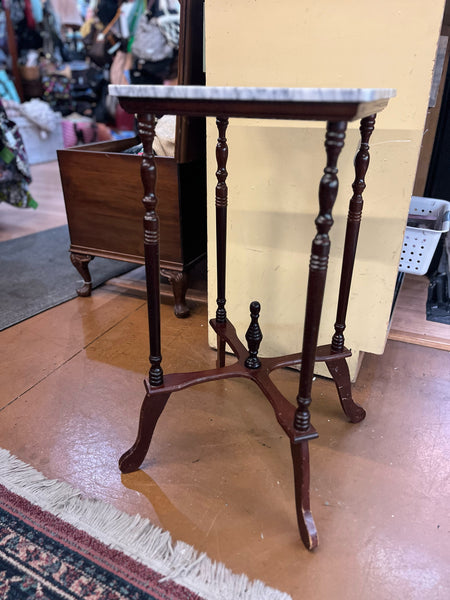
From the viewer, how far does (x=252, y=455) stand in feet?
3.61

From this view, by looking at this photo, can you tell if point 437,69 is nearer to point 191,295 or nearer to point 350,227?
point 350,227

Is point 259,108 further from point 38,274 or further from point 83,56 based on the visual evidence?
point 83,56

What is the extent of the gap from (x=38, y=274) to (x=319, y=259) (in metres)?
1.72

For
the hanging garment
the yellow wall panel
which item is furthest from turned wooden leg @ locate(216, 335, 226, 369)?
the hanging garment

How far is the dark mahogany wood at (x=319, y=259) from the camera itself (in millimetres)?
682

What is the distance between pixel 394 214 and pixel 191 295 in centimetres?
101

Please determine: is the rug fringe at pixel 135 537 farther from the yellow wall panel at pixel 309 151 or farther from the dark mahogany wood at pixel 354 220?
the yellow wall panel at pixel 309 151

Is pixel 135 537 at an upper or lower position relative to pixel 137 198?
lower

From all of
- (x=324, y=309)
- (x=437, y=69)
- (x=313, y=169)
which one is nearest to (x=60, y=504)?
(x=324, y=309)

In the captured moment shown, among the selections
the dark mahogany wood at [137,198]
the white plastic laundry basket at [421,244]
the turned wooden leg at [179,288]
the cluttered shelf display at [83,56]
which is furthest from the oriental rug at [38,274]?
the cluttered shelf display at [83,56]

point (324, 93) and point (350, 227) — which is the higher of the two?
point (324, 93)

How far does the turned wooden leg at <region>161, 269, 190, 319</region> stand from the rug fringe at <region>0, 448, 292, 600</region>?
32.3 inches

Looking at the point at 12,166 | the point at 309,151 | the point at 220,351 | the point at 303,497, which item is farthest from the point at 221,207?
the point at 12,166

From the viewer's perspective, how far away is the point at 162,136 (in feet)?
5.44
